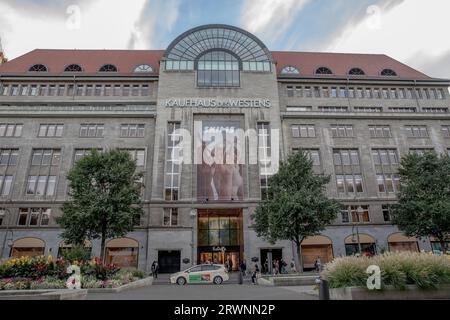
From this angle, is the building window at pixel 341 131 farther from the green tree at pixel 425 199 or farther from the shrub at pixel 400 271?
the shrub at pixel 400 271

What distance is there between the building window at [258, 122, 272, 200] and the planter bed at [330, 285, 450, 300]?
2637cm

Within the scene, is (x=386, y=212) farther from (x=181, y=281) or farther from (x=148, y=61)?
(x=148, y=61)

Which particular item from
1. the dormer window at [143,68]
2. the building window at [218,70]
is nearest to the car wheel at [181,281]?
the building window at [218,70]

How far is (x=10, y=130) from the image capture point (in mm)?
38906

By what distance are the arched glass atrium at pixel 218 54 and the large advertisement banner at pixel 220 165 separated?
7.28 meters

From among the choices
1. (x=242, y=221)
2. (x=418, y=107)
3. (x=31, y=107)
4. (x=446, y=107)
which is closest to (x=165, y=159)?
(x=242, y=221)

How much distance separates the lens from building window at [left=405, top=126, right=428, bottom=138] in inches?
1636

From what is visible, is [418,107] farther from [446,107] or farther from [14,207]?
[14,207]

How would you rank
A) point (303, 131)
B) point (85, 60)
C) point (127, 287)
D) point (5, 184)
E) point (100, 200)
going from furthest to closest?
point (85, 60) < point (303, 131) < point (5, 184) < point (100, 200) < point (127, 287)

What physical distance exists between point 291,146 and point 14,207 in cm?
3521

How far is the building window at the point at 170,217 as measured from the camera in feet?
116

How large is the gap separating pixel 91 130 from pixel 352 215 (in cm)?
3587

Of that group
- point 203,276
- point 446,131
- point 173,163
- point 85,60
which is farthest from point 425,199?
point 85,60

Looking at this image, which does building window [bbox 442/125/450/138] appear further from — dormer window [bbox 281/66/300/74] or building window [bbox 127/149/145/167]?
building window [bbox 127/149/145/167]
